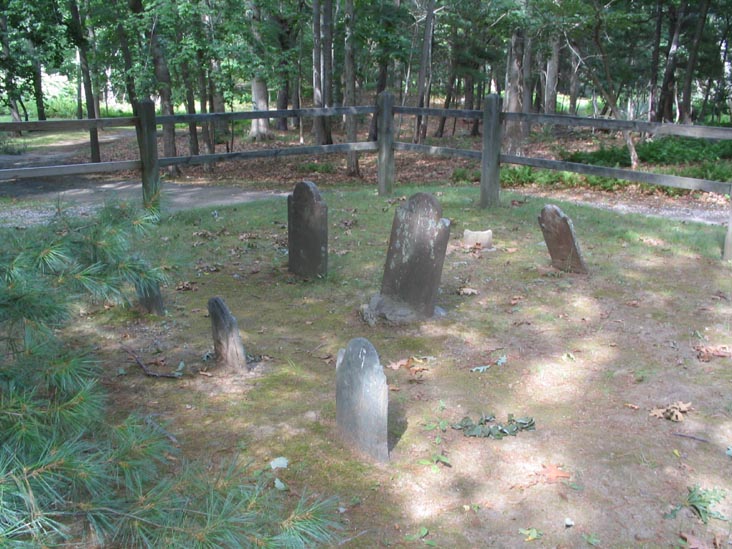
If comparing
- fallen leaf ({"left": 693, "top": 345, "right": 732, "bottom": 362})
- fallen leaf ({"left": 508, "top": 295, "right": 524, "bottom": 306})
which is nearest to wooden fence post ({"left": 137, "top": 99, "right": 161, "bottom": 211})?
fallen leaf ({"left": 508, "top": 295, "right": 524, "bottom": 306})

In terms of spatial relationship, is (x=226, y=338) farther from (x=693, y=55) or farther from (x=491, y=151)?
(x=693, y=55)

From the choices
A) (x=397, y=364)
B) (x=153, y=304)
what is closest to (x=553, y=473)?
(x=397, y=364)

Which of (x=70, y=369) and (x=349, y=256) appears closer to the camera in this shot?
(x=70, y=369)

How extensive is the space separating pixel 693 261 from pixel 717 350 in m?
2.70

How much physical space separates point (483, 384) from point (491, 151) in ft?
19.8

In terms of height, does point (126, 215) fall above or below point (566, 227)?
above

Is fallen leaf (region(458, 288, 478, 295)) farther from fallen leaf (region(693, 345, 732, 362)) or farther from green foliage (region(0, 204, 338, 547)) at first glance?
green foliage (region(0, 204, 338, 547))

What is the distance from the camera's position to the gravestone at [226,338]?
527 cm

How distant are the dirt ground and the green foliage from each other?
1.54m

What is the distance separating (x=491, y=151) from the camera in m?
10.4

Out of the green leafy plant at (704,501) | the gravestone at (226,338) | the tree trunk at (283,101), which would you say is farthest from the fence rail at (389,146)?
the tree trunk at (283,101)

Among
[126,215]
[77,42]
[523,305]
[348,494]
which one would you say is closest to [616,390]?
Result: [523,305]

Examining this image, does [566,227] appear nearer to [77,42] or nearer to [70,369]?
[70,369]

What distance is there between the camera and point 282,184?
16.2 metres
